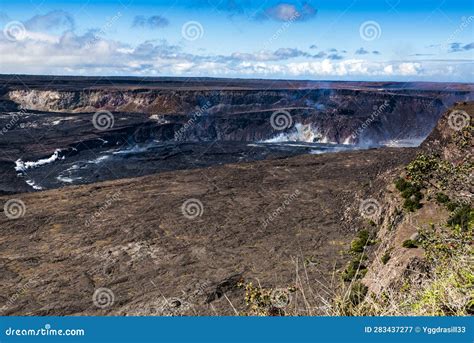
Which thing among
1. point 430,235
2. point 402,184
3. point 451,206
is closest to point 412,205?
point 402,184

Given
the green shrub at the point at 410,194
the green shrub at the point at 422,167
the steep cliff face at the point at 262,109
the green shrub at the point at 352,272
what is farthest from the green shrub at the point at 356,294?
the steep cliff face at the point at 262,109

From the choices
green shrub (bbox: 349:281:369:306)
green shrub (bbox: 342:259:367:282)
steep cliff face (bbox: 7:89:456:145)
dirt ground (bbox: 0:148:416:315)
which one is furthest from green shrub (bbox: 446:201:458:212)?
steep cliff face (bbox: 7:89:456:145)

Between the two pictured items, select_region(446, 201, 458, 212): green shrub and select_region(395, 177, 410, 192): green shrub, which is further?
select_region(395, 177, 410, 192): green shrub

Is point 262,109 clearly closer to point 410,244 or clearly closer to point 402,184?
point 402,184

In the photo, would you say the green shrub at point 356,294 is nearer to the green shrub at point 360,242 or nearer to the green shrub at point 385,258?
the green shrub at point 385,258

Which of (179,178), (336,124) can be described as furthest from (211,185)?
(336,124)

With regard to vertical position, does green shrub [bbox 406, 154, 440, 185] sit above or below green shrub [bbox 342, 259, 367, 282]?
above

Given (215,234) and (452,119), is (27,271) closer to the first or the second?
(215,234)

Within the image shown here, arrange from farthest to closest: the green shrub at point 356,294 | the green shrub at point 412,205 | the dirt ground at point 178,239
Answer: the green shrub at point 412,205 → the dirt ground at point 178,239 → the green shrub at point 356,294

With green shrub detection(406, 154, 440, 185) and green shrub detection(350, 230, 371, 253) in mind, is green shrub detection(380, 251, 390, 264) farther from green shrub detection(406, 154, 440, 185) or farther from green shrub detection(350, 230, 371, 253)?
green shrub detection(406, 154, 440, 185)
